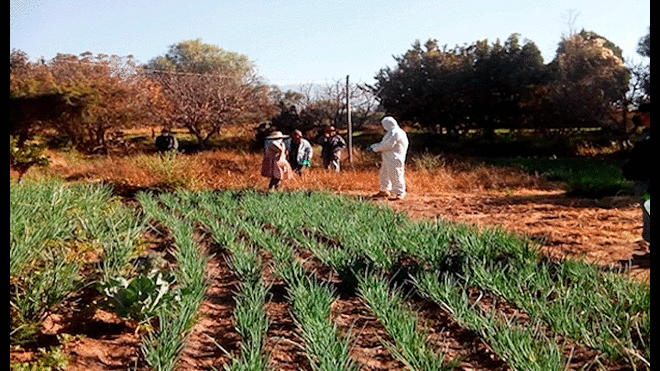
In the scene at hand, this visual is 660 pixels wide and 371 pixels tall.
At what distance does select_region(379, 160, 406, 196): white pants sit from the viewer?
10.5 m

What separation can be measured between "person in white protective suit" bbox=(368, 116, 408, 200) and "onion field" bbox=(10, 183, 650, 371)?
470 cm

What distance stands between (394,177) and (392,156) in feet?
1.14

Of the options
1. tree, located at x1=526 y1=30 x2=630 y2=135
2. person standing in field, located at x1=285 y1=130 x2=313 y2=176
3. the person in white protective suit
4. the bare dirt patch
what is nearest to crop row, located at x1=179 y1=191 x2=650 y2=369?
the bare dirt patch

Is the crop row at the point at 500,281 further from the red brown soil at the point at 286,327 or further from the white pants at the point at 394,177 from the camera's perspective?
the white pants at the point at 394,177

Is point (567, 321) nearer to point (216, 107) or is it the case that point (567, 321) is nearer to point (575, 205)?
point (575, 205)

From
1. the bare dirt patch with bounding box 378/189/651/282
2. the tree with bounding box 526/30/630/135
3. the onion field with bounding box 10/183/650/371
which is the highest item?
the tree with bounding box 526/30/630/135

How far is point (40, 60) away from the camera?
92.1 feet

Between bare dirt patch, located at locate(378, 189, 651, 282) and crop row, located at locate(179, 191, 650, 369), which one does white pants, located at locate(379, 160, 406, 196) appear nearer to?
bare dirt patch, located at locate(378, 189, 651, 282)

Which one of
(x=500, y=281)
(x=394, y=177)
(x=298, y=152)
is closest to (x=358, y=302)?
(x=500, y=281)

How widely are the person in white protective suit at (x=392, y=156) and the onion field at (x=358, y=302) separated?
15.4 feet

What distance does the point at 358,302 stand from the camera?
14.0 ft

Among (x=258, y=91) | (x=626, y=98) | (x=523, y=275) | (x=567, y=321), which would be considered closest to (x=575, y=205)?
(x=523, y=275)

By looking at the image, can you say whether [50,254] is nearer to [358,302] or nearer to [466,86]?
[358,302]

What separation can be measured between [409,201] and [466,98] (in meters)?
15.1
